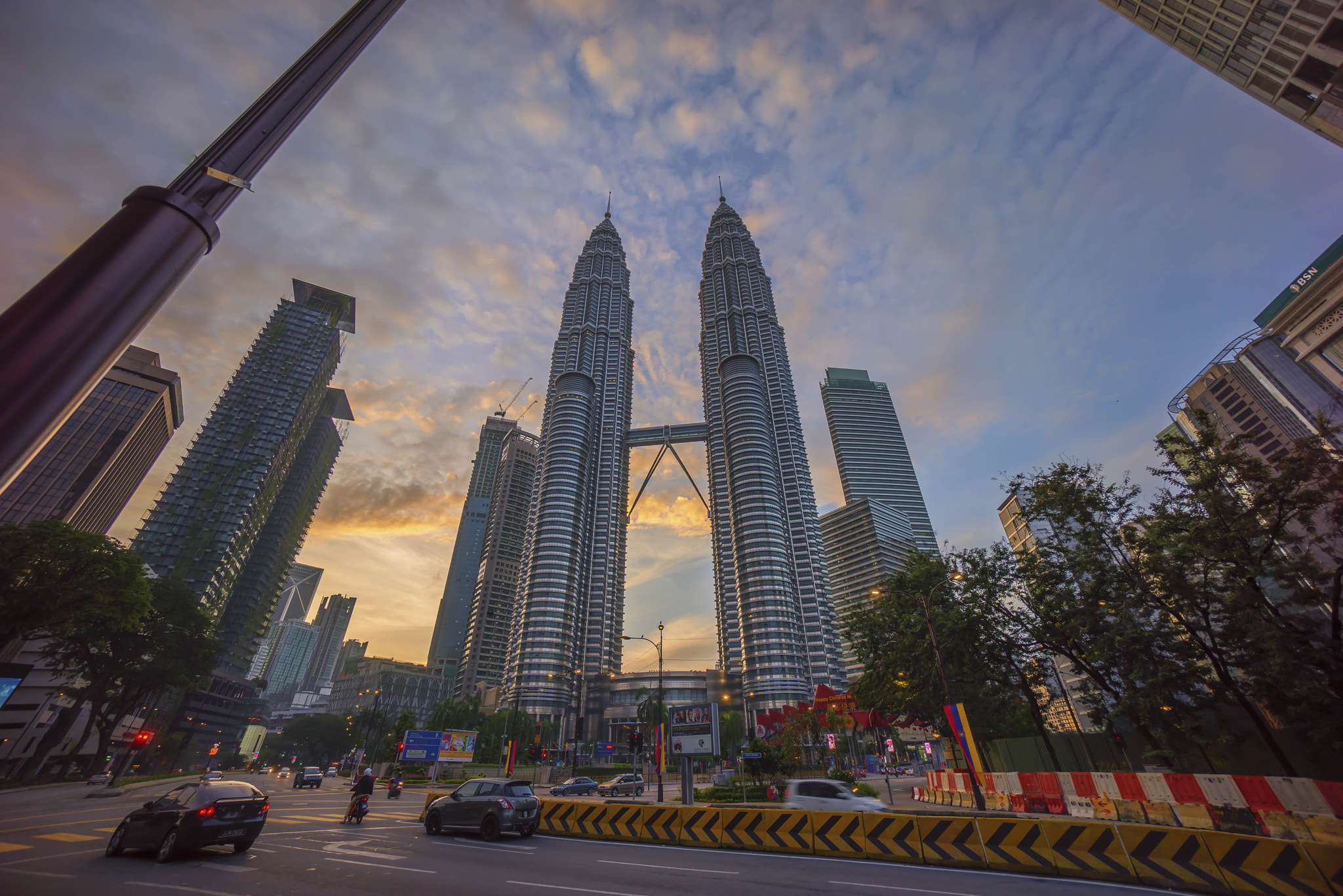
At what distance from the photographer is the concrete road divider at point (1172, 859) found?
10438 mm

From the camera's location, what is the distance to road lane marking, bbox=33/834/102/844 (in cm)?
1448

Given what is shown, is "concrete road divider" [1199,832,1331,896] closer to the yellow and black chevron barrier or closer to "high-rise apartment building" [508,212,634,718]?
the yellow and black chevron barrier

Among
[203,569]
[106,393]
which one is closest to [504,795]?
[106,393]

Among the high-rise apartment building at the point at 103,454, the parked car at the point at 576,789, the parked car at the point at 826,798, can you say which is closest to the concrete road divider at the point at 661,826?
the parked car at the point at 826,798

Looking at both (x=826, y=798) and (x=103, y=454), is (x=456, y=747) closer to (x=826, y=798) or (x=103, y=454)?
(x=826, y=798)

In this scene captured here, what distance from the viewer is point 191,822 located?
12438 millimetres

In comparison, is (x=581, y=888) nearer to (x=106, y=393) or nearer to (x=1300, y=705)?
(x=1300, y=705)

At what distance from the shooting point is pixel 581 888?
33.8ft

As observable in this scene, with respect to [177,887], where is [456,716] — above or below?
above

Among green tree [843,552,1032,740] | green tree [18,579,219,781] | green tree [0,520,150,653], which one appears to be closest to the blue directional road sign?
green tree [18,579,219,781]

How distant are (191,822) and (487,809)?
7.43 meters

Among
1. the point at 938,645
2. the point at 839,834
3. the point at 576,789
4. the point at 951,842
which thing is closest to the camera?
the point at 951,842

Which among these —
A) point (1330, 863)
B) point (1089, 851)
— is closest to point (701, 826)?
point (1089, 851)

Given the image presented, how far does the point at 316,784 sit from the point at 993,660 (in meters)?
56.9
